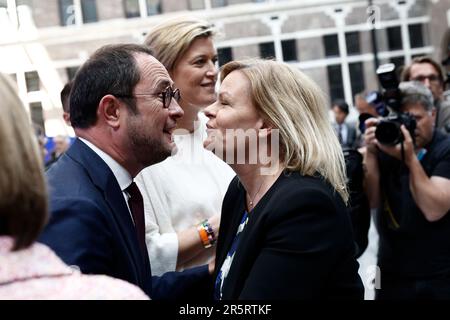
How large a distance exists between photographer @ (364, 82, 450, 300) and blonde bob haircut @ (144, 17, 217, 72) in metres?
1.04

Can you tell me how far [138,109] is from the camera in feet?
6.31

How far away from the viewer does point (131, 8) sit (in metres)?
15.9

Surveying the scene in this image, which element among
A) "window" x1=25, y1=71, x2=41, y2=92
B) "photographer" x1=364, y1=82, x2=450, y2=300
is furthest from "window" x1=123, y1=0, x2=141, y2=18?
"photographer" x1=364, y1=82, x2=450, y2=300

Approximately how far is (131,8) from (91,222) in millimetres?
15033

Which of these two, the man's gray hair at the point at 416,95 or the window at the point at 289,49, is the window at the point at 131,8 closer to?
the window at the point at 289,49

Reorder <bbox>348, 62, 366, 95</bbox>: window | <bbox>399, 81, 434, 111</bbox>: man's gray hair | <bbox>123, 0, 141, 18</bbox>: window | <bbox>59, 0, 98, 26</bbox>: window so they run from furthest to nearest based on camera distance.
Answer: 1. <bbox>348, 62, 366, 95</bbox>: window
2. <bbox>123, 0, 141, 18</bbox>: window
3. <bbox>59, 0, 98, 26</bbox>: window
4. <bbox>399, 81, 434, 111</bbox>: man's gray hair

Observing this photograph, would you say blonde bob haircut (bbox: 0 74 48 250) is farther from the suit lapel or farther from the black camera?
the black camera

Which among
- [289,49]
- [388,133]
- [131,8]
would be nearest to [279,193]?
[388,133]

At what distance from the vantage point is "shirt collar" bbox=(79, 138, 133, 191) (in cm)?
184

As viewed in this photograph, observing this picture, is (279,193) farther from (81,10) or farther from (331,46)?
(331,46)

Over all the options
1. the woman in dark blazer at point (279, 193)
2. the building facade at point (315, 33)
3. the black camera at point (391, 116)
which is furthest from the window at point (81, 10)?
the woman in dark blazer at point (279, 193)

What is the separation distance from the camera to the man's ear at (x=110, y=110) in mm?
1854
